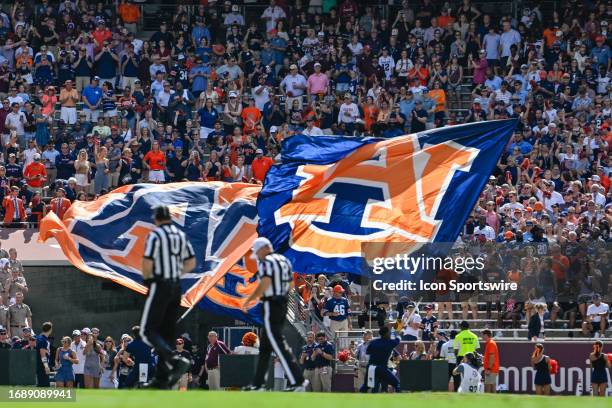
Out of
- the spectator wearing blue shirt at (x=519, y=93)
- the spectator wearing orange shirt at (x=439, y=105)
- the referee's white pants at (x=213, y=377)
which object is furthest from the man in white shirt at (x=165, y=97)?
the referee's white pants at (x=213, y=377)

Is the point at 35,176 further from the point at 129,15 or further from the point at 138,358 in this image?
the point at 138,358

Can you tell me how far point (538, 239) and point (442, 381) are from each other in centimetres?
584

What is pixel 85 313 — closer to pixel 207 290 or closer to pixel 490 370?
pixel 207 290

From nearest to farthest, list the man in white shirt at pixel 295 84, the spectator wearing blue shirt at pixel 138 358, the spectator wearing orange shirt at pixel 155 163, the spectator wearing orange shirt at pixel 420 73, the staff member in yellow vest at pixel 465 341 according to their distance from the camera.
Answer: the spectator wearing blue shirt at pixel 138 358, the staff member in yellow vest at pixel 465 341, the spectator wearing orange shirt at pixel 155 163, the spectator wearing orange shirt at pixel 420 73, the man in white shirt at pixel 295 84

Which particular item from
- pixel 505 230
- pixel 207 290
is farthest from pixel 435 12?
pixel 207 290

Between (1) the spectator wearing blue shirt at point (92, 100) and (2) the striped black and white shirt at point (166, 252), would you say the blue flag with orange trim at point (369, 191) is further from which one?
(1) the spectator wearing blue shirt at point (92, 100)

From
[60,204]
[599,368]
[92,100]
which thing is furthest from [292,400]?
[92,100]

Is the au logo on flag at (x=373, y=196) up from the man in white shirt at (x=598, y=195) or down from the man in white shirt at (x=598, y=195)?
up

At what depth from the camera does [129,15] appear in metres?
39.2

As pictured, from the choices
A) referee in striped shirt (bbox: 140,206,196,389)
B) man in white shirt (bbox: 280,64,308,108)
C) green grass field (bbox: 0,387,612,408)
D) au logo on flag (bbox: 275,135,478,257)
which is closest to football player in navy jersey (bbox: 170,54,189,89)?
man in white shirt (bbox: 280,64,308,108)

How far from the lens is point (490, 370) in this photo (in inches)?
990

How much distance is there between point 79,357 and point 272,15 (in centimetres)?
1444

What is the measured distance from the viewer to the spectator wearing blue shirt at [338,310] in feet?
90.4

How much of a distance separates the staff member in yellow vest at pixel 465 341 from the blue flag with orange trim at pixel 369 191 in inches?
113
